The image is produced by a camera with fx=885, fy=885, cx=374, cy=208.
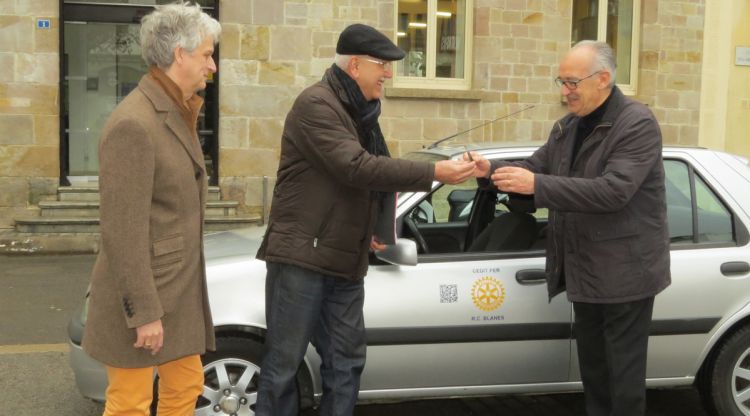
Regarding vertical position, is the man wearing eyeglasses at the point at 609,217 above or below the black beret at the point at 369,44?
below

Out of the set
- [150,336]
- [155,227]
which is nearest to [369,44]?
[155,227]

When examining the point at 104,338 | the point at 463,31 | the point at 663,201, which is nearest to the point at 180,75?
the point at 104,338

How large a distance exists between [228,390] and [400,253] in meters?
1.03

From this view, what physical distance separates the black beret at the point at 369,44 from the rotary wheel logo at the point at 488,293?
1259mm

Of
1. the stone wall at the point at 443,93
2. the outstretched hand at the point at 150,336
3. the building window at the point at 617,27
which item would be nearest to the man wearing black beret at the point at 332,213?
the outstretched hand at the point at 150,336

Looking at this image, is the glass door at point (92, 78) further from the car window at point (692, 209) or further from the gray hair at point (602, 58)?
the gray hair at point (602, 58)

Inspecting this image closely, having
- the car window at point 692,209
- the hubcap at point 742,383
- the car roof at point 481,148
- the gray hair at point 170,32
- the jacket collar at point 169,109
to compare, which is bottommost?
the hubcap at point 742,383

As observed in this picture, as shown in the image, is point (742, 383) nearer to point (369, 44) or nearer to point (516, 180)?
point (516, 180)

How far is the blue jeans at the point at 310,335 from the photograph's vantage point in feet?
12.0

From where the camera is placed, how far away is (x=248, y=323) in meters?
4.10

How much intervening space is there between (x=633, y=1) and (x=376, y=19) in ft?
13.6

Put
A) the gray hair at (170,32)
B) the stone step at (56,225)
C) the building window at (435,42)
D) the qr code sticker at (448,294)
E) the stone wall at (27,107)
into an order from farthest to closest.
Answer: the building window at (435,42) < the stone wall at (27,107) < the stone step at (56,225) < the qr code sticker at (448,294) < the gray hair at (170,32)

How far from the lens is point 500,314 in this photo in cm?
426

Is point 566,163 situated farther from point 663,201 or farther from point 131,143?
point 131,143
